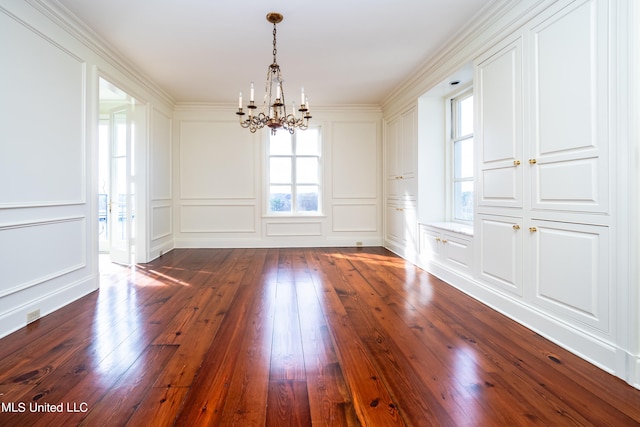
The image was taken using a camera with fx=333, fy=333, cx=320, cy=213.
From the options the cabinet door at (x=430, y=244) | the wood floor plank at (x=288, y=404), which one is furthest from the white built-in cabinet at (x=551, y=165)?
the wood floor plank at (x=288, y=404)

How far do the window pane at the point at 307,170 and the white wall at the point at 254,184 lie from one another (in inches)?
8.5

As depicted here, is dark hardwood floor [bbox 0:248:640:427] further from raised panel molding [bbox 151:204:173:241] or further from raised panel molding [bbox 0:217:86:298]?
raised panel molding [bbox 151:204:173:241]

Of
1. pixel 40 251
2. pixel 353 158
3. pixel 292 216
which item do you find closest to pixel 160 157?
pixel 292 216

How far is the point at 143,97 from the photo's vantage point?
183 inches

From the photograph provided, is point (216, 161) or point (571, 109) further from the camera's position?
point (216, 161)

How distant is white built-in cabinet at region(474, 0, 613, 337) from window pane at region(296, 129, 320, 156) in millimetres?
3617

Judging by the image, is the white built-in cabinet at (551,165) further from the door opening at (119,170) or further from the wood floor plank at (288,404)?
the door opening at (119,170)

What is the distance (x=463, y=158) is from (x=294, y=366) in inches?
138

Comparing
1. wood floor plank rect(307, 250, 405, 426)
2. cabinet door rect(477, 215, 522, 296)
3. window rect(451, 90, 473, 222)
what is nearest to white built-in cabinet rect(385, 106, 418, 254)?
window rect(451, 90, 473, 222)

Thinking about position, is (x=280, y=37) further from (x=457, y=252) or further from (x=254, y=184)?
(x=254, y=184)

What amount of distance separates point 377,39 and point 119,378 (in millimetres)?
3668

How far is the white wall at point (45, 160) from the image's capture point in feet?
7.80

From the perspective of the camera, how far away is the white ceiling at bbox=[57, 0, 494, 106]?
292 cm

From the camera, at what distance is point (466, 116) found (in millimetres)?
4230
